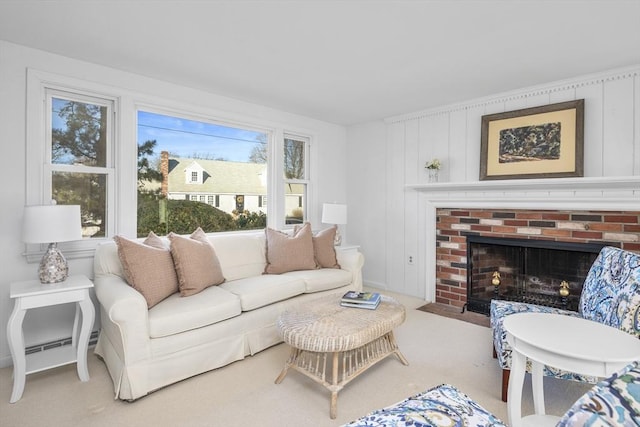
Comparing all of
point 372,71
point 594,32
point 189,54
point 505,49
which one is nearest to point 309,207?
point 372,71

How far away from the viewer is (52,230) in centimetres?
223

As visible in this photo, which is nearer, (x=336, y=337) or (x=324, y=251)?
(x=336, y=337)

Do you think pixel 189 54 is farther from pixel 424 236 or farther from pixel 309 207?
pixel 424 236

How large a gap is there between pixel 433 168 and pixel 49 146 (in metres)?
3.73

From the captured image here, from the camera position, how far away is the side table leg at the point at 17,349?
6.68ft

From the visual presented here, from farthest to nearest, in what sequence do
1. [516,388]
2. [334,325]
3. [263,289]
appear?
[263,289], [334,325], [516,388]

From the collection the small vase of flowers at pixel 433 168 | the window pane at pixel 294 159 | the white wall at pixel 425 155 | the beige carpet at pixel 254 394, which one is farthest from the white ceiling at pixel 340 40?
the beige carpet at pixel 254 394

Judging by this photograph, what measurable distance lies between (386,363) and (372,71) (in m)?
2.45

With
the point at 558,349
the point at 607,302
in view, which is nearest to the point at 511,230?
the point at 607,302

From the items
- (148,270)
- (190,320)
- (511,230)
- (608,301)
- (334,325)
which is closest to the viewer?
(608,301)

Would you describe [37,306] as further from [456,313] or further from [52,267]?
[456,313]

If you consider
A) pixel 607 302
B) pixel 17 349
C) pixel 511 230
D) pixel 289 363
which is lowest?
pixel 289 363

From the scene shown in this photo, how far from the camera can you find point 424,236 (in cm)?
423

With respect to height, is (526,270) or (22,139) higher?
(22,139)
